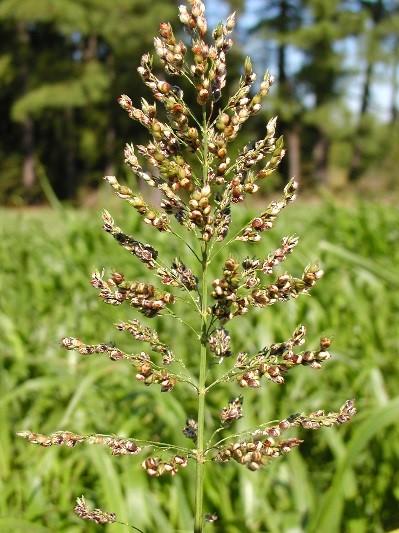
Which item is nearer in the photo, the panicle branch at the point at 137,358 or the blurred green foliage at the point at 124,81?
the panicle branch at the point at 137,358

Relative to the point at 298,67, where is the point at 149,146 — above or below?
below

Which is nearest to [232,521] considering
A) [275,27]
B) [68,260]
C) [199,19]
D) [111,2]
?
[199,19]

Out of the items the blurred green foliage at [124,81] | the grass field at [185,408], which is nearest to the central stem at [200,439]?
the grass field at [185,408]

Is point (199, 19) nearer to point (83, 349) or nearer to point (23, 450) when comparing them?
point (83, 349)

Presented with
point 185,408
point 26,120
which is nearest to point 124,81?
point 26,120

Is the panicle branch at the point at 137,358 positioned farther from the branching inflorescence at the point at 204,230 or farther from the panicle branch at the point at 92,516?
the panicle branch at the point at 92,516

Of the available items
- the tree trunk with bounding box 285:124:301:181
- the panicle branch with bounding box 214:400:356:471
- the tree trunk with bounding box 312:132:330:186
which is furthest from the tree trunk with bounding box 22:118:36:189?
the panicle branch with bounding box 214:400:356:471

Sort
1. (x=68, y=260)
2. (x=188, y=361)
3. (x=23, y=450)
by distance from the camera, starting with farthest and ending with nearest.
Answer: (x=68, y=260) < (x=188, y=361) < (x=23, y=450)

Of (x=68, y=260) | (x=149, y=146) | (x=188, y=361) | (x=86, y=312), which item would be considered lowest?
(x=149, y=146)

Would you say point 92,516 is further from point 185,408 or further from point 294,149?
point 294,149
